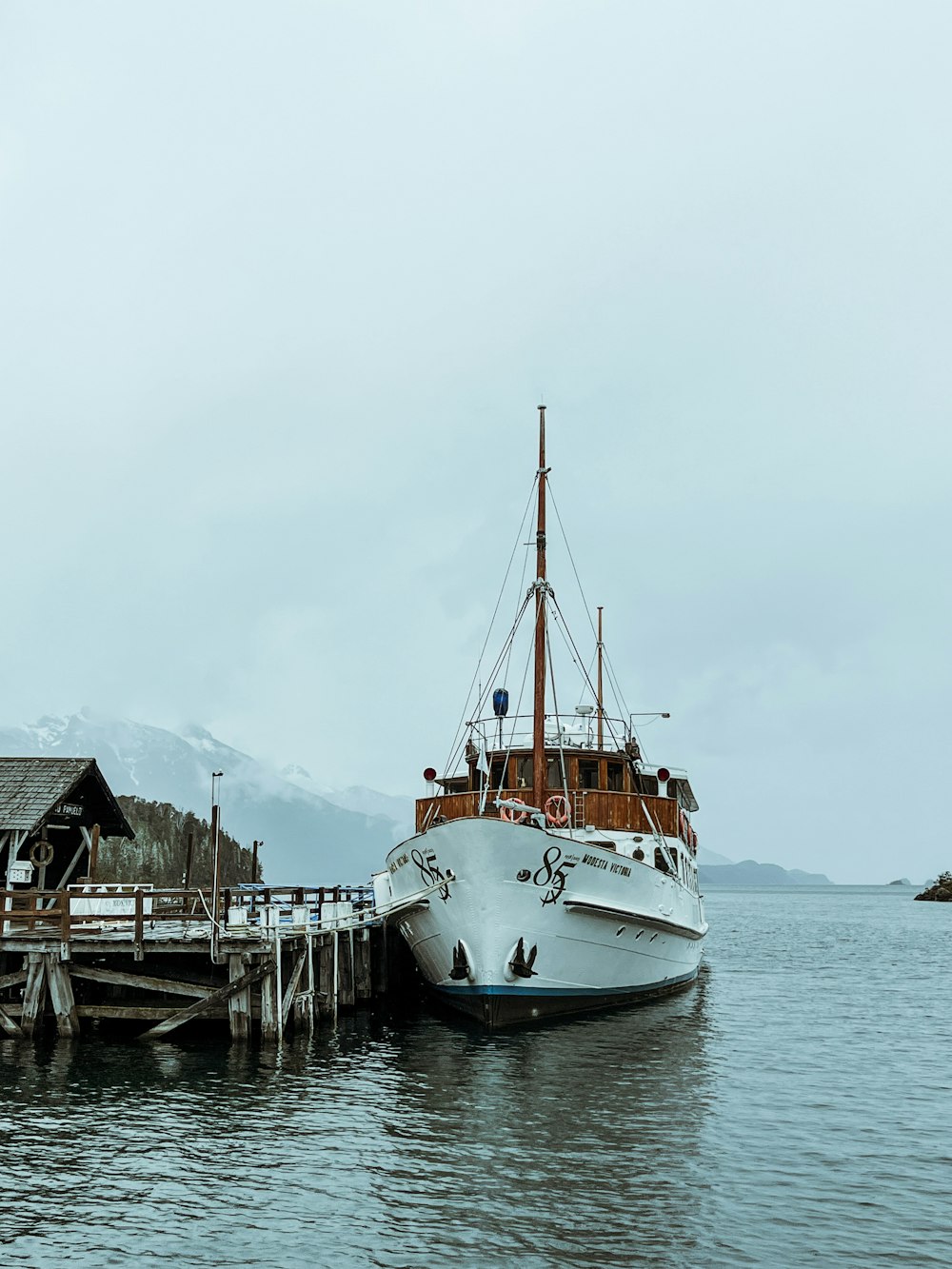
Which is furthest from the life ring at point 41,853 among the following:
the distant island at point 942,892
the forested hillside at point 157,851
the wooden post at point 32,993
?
the distant island at point 942,892

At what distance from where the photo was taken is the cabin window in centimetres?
3144

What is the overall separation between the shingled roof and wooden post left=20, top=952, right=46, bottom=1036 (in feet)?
15.3

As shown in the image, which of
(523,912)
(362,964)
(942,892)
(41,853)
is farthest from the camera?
(942,892)

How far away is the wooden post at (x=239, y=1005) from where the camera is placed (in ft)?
79.9

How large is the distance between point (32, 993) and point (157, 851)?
74893 mm

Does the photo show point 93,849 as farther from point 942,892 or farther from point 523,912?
point 942,892

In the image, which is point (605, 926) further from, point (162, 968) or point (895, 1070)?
point (162, 968)

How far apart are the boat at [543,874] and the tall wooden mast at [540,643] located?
1.5 inches

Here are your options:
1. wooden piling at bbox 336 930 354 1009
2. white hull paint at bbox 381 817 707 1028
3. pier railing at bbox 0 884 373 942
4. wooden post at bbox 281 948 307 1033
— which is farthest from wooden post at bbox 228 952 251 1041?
wooden piling at bbox 336 930 354 1009

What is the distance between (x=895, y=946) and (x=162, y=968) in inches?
2117

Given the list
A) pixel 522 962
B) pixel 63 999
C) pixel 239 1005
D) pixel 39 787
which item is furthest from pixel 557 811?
pixel 39 787

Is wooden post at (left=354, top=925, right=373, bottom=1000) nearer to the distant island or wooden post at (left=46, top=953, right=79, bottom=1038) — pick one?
wooden post at (left=46, top=953, right=79, bottom=1038)

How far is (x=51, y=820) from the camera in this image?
1271 inches

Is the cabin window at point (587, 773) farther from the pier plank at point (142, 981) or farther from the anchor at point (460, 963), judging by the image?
the pier plank at point (142, 981)
